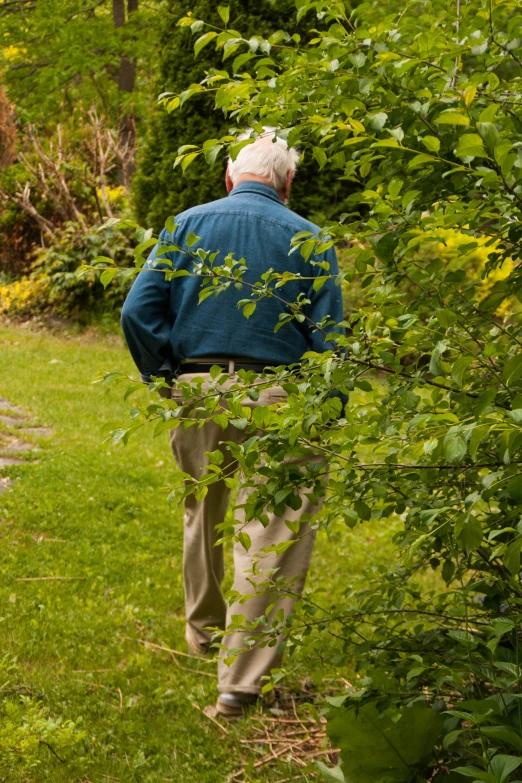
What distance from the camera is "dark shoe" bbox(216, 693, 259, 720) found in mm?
3553

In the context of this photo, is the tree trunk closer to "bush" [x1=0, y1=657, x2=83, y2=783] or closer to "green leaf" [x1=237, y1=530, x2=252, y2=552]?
"bush" [x1=0, y1=657, x2=83, y2=783]

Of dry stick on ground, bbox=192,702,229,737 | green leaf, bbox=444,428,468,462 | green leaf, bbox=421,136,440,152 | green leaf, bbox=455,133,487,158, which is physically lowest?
dry stick on ground, bbox=192,702,229,737

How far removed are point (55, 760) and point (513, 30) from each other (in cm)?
272

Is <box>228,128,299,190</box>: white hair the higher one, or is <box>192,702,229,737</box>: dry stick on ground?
<box>228,128,299,190</box>: white hair

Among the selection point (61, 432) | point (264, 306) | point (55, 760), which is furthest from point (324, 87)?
point (61, 432)

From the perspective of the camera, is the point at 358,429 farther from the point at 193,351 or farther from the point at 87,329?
the point at 87,329

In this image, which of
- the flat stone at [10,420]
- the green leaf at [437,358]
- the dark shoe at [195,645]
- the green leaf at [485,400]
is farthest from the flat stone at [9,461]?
the green leaf at [485,400]

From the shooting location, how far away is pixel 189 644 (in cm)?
421

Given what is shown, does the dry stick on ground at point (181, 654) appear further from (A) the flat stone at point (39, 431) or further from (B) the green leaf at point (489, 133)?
(A) the flat stone at point (39, 431)

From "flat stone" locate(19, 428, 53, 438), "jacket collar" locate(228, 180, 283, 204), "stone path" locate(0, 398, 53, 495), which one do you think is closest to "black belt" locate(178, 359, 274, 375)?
"jacket collar" locate(228, 180, 283, 204)

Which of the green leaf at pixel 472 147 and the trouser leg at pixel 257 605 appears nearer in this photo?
the green leaf at pixel 472 147

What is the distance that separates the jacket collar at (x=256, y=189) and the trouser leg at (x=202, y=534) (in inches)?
37.8

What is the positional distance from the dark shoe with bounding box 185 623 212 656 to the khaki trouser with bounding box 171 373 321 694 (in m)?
0.02

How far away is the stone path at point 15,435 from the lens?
7.08 metres
